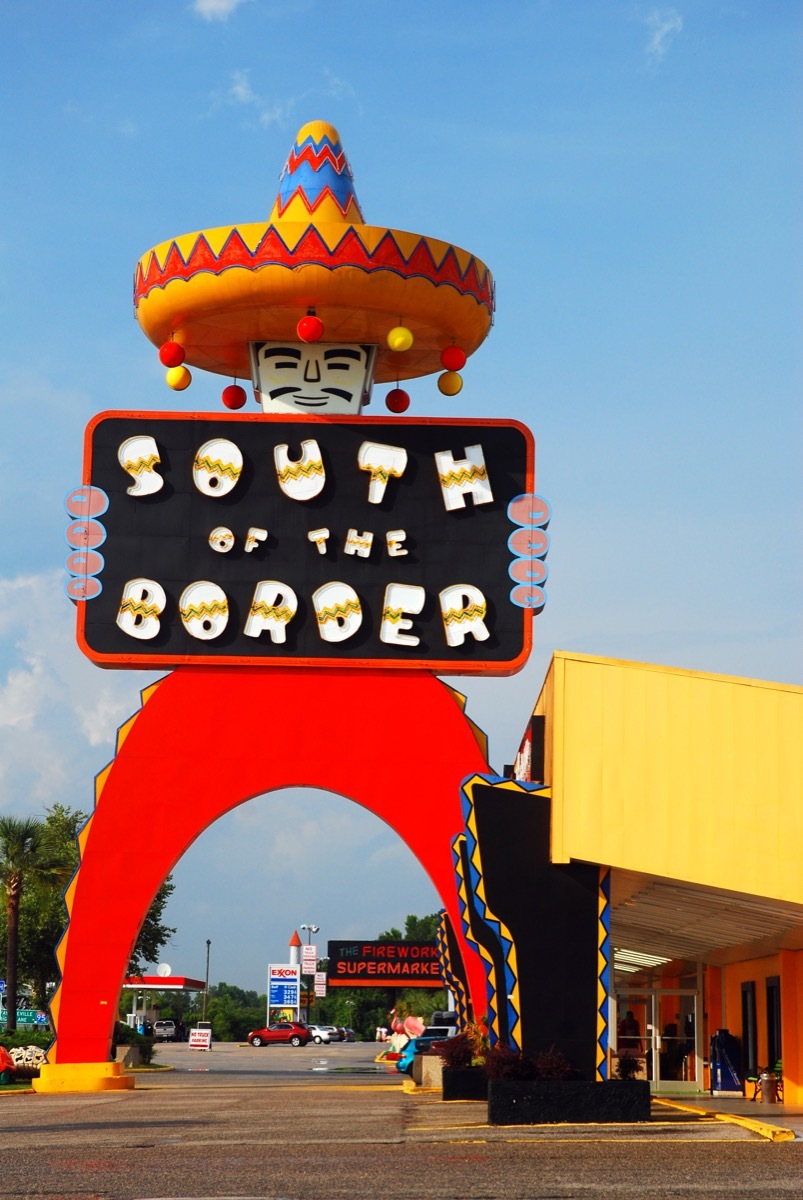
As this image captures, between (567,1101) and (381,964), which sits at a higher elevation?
(381,964)

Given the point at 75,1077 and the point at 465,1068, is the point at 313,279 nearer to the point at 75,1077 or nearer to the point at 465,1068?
the point at 465,1068

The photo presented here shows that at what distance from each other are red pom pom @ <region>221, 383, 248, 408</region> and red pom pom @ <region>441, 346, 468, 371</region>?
432cm

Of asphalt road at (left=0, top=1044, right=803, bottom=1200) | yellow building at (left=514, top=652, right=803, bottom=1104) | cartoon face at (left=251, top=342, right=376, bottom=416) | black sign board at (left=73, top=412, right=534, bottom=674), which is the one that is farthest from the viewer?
cartoon face at (left=251, top=342, right=376, bottom=416)

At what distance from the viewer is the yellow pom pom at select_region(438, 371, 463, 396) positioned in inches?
1275

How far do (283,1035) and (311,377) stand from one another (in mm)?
50827

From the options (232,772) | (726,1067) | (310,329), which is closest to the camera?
(310,329)

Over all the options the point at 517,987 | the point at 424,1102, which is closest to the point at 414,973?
the point at 424,1102

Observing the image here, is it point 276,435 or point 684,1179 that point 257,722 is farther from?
point 684,1179

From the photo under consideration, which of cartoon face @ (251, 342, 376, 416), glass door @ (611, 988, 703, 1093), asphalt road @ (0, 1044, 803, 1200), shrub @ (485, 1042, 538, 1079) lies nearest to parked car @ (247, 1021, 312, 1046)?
glass door @ (611, 988, 703, 1093)

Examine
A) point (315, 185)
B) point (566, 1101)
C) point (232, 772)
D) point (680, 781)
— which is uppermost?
point (315, 185)

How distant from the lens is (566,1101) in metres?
21.0

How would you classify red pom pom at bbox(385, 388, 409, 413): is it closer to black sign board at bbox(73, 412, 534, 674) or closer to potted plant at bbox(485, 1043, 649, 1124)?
black sign board at bbox(73, 412, 534, 674)

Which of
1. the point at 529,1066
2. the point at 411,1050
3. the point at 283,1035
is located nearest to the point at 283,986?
the point at 283,1035

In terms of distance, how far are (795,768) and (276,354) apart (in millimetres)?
15488
